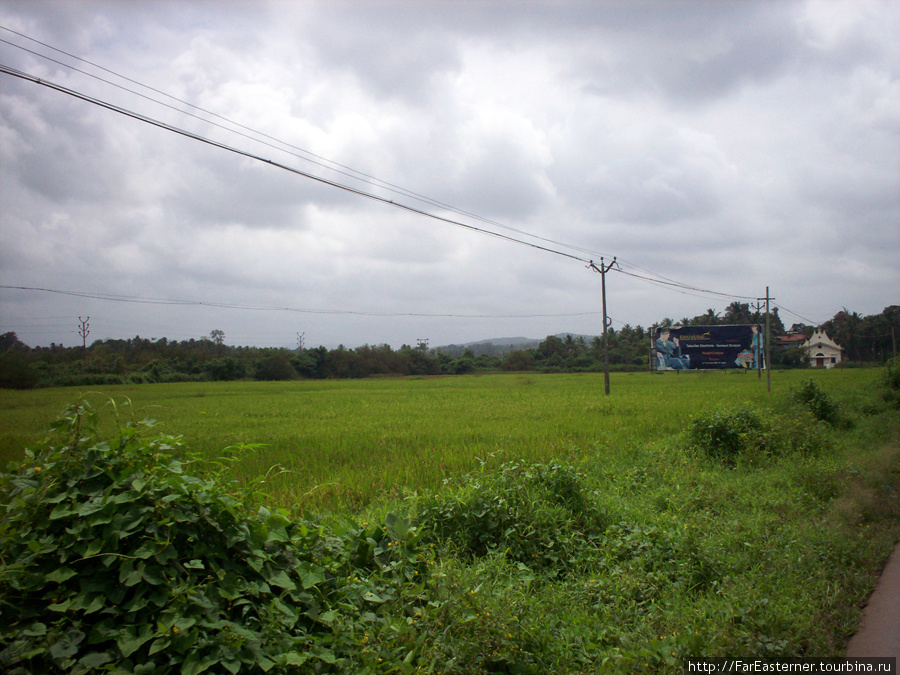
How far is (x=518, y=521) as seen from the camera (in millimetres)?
4551

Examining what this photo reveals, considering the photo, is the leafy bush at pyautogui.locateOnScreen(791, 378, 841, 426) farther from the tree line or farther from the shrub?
the shrub

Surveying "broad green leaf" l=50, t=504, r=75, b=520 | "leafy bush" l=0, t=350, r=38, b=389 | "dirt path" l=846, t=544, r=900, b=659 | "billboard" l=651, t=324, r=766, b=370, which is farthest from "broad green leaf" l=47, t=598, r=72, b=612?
"billboard" l=651, t=324, r=766, b=370

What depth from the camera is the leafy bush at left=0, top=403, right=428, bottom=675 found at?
2.20m

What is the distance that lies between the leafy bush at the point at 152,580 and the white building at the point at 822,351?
7550 cm

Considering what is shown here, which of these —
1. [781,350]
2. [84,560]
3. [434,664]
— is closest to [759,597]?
[434,664]

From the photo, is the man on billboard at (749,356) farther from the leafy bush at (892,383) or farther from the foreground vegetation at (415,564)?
the foreground vegetation at (415,564)

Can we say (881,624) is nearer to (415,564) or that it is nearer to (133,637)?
(415,564)

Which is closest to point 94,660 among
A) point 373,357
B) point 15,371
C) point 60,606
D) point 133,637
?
point 133,637

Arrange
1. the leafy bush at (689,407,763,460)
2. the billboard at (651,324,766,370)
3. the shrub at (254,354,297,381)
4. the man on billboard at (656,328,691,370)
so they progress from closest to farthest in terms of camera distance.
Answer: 1. the leafy bush at (689,407,763,460)
2. the billboard at (651,324,766,370)
3. the man on billboard at (656,328,691,370)
4. the shrub at (254,354,297,381)

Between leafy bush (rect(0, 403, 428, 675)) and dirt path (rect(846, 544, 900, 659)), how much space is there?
268 cm

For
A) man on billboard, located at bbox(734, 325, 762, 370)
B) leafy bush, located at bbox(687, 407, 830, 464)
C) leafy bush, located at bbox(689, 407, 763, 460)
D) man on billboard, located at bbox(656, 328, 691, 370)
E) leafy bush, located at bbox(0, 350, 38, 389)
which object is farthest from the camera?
man on billboard, located at bbox(656, 328, 691, 370)

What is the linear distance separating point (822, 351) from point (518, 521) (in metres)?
75.7

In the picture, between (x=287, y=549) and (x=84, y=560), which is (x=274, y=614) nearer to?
(x=287, y=549)

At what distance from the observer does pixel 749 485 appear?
248 inches
